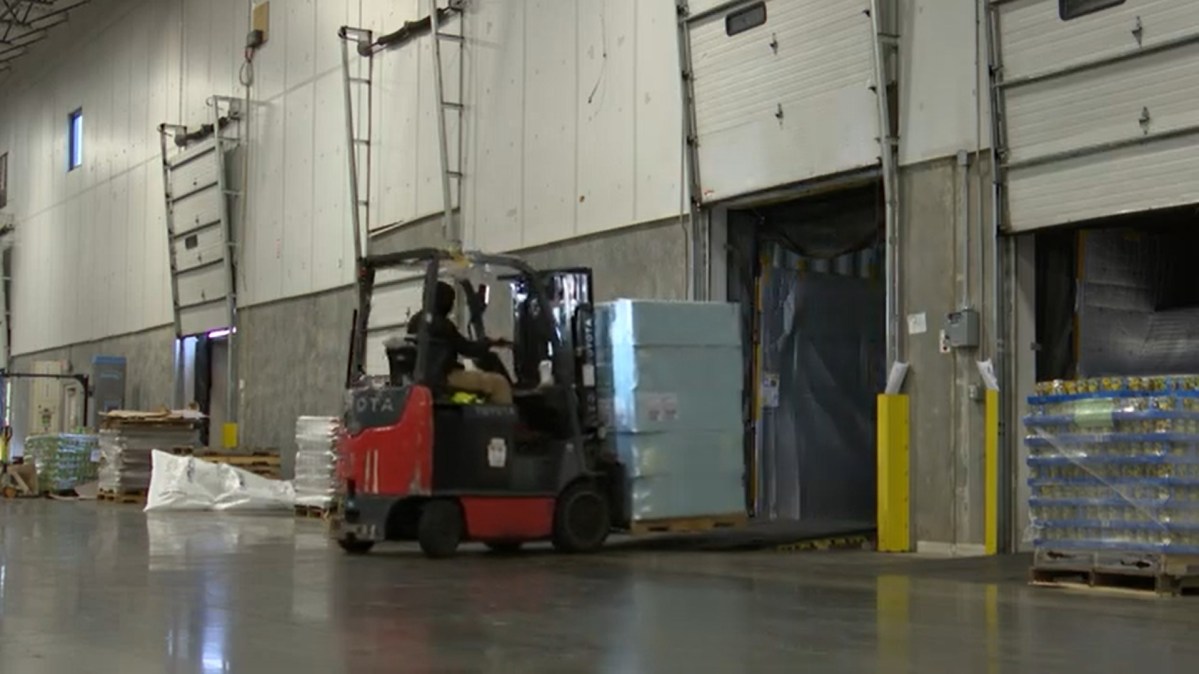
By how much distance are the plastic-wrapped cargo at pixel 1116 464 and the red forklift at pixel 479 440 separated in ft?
12.1

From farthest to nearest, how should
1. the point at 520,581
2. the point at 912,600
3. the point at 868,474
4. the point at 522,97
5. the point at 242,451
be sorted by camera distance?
1. the point at 242,451
2. the point at 522,97
3. the point at 868,474
4. the point at 520,581
5. the point at 912,600

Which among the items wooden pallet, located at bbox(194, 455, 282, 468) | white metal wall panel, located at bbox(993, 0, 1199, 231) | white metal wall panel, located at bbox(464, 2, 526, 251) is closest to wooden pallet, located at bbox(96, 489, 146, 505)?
wooden pallet, located at bbox(194, 455, 282, 468)

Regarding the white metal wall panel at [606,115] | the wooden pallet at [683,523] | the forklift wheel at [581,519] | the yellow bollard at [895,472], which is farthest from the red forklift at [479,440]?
the white metal wall panel at [606,115]

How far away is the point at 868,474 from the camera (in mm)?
13828

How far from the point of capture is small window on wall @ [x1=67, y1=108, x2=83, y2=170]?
30516 mm

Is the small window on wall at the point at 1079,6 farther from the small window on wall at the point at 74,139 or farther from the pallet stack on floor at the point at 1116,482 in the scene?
the small window on wall at the point at 74,139

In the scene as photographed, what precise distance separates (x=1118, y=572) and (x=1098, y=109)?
336 centimetres

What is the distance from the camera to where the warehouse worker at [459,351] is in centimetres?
1033

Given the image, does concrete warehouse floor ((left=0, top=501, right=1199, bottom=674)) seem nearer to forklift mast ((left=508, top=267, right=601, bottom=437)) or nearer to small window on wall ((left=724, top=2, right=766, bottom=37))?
forklift mast ((left=508, top=267, right=601, bottom=437))

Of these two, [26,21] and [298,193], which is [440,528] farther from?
[26,21]

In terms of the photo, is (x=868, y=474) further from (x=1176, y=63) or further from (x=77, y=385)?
(x=77, y=385)

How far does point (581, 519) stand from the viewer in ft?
36.0

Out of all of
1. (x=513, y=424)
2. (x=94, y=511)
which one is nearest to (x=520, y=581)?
(x=513, y=424)

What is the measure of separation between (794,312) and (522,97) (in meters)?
4.16
